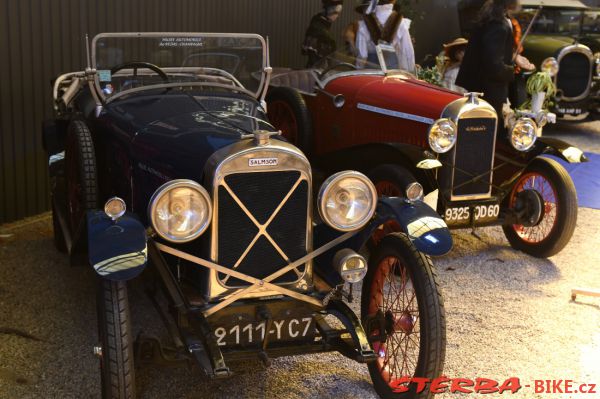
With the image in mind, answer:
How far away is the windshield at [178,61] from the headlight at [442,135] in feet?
3.96

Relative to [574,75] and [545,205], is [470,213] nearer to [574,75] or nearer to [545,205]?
[545,205]

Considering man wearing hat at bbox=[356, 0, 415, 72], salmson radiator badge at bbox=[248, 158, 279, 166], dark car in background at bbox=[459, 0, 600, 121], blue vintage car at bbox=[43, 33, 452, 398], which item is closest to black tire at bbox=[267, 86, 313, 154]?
man wearing hat at bbox=[356, 0, 415, 72]

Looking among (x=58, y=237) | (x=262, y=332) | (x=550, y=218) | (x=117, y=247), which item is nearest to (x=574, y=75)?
(x=550, y=218)

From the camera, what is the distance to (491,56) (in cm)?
582

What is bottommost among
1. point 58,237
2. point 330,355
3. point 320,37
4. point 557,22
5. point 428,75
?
point 330,355

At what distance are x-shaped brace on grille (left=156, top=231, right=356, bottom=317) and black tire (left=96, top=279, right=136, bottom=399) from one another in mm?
266

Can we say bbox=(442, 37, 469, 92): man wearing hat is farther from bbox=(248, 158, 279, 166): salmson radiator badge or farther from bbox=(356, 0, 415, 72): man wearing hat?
bbox=(248, 158, 279, 166): salmson radiator badge

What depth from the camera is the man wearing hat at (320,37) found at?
755cm

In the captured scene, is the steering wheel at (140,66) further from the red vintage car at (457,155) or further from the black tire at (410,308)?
the black tire at (410,308)

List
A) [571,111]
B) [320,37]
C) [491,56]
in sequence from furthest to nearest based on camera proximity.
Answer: [571,111], [320,37], [491,56]

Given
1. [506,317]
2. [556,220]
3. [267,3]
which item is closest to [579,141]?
[267,3]

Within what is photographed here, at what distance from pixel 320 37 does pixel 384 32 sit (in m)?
1.15

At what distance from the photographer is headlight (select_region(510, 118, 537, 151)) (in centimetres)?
521

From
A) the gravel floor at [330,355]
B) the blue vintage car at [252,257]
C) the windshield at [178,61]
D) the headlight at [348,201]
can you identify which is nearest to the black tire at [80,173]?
the blue vintage car at [252,257]
